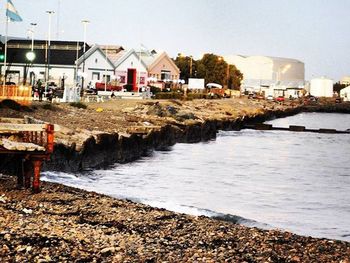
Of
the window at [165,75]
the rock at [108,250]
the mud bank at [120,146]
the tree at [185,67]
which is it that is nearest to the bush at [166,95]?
the mud bank at [120,146]

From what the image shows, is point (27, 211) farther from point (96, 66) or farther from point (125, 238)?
point (96, 66)

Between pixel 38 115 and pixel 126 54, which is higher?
pixel 126 54

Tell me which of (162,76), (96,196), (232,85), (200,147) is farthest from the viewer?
(232,85)

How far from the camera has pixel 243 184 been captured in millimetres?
25891

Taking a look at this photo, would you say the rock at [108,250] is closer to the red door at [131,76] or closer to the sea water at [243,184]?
the sea water at [243,184]

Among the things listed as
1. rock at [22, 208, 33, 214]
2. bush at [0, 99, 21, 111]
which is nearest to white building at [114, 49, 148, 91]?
bush at [0, 99, 21, 111]

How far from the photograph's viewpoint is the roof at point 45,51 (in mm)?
80062

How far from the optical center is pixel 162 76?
328 ft

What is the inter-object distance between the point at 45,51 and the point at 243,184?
60.0 metres

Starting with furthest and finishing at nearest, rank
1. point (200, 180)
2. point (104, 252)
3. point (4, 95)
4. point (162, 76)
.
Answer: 1. point (162, 76)
2. point (4, 95)
3. point (200, 180)
4. point (104, 252)

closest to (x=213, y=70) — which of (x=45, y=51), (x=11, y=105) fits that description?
(x=45, y=51)

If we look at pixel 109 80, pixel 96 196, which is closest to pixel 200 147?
pixel 96 196

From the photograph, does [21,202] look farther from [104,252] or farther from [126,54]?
[126,54]

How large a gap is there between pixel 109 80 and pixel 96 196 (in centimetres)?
7250
